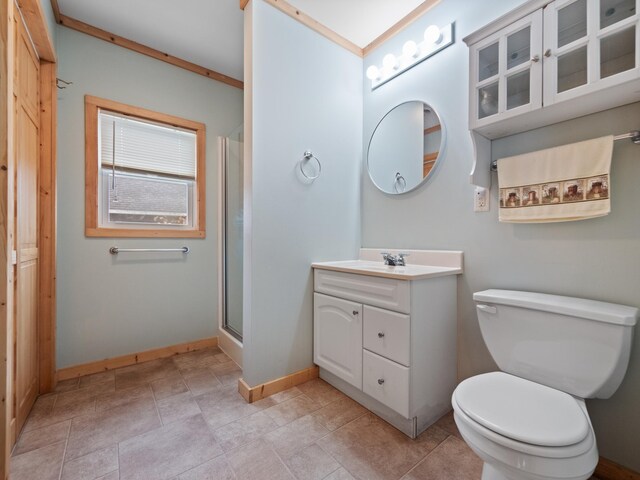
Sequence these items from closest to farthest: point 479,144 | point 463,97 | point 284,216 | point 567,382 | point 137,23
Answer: point 567,382 < point 479,144 < point 463,97 < point 284,216 < point 137,23

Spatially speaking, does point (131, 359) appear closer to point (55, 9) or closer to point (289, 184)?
point (289, 184)

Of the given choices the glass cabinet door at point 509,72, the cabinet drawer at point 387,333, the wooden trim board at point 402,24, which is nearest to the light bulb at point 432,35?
the wooden trim board at point 402,24

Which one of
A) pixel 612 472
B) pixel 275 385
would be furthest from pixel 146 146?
pixel 612 472

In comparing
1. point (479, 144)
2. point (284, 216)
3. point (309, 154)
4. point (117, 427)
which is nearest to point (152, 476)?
point (117, 427)

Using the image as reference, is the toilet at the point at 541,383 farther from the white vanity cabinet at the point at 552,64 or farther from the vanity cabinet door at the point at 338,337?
the white vanity cabinet at the point at 552,64

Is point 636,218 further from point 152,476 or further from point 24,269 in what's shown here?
point 24,269

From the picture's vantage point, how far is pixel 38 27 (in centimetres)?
155

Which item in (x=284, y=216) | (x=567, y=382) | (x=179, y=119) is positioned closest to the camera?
(x=567, y=382)

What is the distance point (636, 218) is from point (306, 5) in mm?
2144

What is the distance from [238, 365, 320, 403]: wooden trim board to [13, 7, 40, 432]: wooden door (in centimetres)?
109

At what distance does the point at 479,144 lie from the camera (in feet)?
4.86

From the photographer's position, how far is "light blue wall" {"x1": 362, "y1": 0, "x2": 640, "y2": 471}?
1151 mm

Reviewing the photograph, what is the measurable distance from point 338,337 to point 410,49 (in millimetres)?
1958

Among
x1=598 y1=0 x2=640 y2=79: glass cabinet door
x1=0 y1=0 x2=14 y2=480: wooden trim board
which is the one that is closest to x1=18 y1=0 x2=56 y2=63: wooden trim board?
x1=0 y1=0 x2=14 y2=480: wooden trim board
